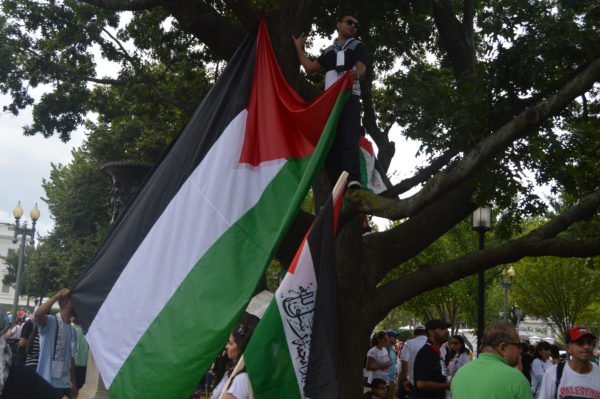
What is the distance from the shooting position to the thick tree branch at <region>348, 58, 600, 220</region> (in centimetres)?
622

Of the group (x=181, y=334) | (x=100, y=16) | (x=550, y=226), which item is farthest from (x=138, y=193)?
(x=100, y=16)

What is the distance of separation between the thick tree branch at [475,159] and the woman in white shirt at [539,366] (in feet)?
27.3

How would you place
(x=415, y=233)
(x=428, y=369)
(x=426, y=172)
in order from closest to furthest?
(x=428, y=369) < (x=415, y=233) < (x=426, y=172)

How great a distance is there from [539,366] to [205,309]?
10987 mm

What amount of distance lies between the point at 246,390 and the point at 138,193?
7.16 ft

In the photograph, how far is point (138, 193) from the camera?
6629mm

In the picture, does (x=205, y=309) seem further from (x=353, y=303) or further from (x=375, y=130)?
(x=375, y=130)

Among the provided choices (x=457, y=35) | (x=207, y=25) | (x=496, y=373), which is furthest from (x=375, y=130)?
(x=496, y=373)

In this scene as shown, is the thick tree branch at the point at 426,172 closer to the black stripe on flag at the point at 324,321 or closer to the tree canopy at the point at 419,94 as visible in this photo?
the tree canopy at the point at 419,94

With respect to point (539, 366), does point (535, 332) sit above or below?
below

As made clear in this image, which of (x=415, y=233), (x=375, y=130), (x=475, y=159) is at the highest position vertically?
(x=375, y=130)

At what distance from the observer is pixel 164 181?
6504mm

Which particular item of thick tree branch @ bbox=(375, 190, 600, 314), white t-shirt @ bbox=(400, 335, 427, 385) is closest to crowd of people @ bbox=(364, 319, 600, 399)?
thick tree branch @ bbox=(375, 190, 600, 314)

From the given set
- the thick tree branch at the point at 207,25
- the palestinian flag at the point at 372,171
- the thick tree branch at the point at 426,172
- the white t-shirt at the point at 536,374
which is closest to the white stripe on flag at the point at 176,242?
the palestinian flag at the point at 372,171
